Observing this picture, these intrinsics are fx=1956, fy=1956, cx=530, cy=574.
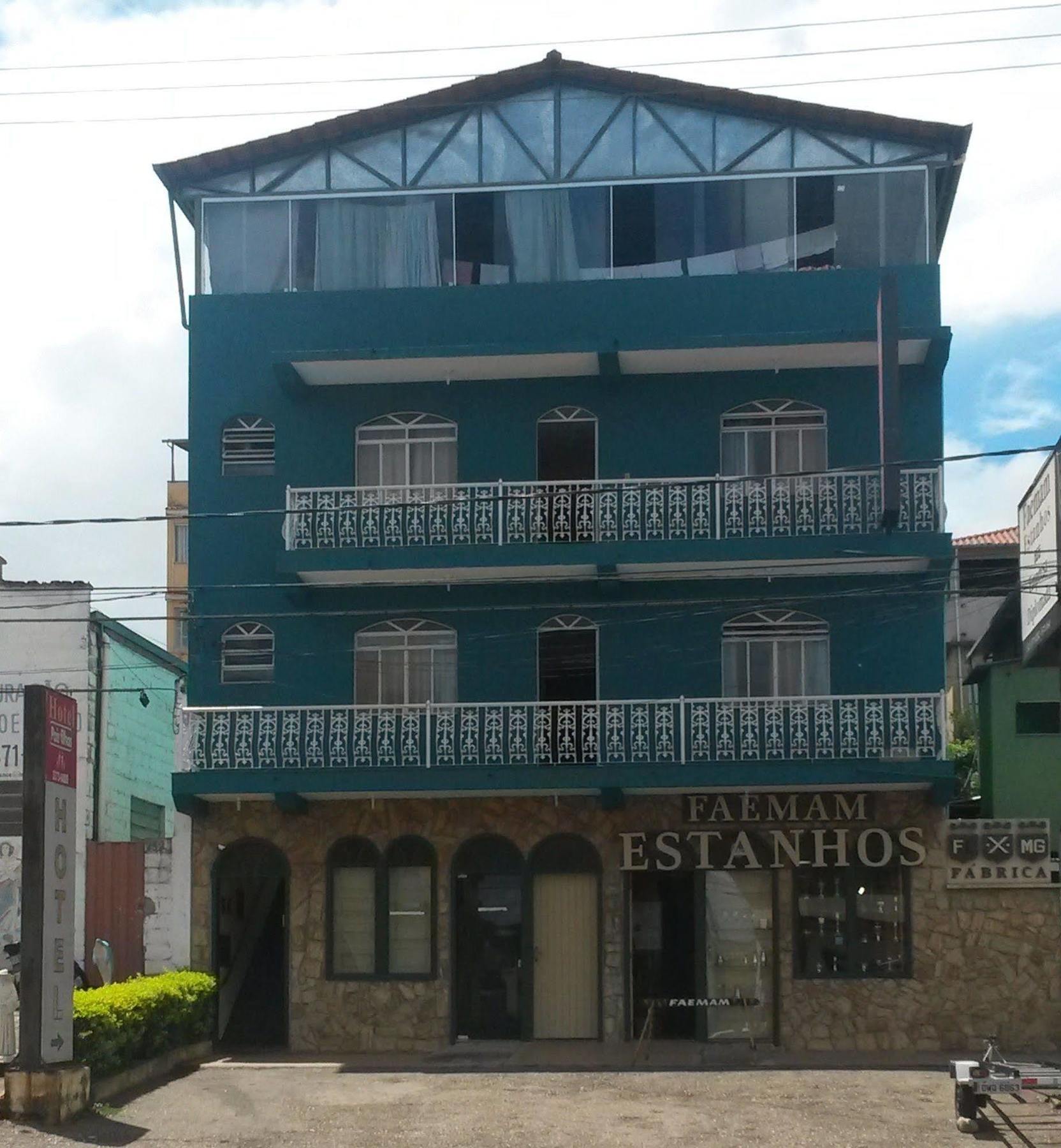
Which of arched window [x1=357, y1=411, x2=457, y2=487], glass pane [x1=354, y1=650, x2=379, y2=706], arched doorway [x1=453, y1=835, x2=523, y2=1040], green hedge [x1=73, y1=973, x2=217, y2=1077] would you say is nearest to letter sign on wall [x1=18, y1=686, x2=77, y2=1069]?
green hedge [x1=73, y1=973, x2=217, y2=1077]

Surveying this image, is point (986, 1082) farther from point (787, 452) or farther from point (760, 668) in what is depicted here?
point (787, 452)

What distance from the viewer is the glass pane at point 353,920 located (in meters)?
28.1

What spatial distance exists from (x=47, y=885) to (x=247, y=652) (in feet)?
27.5

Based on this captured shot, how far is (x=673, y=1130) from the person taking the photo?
65.6 ft

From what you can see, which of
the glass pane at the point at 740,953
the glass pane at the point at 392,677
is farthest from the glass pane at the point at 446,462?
the glass pane at the point at 740,953

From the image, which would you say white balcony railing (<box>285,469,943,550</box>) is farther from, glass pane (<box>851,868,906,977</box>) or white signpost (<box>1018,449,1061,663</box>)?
glass pane (<box>851,868,906,977</box>)

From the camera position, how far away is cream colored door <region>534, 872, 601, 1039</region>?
91.0ft

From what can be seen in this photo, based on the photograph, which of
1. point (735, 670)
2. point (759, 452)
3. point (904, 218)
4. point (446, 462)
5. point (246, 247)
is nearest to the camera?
point (735, 670)

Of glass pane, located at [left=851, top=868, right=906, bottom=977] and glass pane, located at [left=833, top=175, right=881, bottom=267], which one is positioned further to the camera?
glass pane, located at [left=833, top=175, right=881, bottom=267]

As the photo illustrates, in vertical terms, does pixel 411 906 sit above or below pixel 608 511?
below

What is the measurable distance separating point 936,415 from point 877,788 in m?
5.47

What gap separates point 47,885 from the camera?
21109 millimetres

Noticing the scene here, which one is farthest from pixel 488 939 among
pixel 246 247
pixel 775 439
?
pixel 246 247

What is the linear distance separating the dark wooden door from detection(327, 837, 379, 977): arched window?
113 inches
